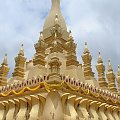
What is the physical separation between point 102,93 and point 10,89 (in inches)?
249

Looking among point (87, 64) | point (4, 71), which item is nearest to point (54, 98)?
point (87, 64)

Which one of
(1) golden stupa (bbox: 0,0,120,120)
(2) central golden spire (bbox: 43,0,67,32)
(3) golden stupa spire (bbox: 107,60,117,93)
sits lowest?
(1) golden stupa (bbox: 0,0,120,120)

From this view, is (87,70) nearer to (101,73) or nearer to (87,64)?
(87,64)

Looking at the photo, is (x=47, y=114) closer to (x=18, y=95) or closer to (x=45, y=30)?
(x=18, y=95)

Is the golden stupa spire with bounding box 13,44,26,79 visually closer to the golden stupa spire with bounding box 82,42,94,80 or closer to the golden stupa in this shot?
the golden stupa

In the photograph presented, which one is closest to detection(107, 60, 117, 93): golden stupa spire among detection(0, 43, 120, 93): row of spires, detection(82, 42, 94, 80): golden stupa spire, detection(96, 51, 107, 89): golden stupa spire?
detection(0, 43, 120, 93): row of spires

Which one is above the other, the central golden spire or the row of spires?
the central golden spire

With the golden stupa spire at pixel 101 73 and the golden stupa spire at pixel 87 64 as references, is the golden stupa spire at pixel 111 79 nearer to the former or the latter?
the golden stupa spire at pixel 101 73

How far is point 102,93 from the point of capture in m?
16.1

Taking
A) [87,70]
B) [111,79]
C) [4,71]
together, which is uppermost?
[4,71]

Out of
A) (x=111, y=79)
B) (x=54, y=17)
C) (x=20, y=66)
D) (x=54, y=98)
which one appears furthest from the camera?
(x=54, y=17)

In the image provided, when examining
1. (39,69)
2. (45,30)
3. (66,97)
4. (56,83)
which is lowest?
(66,97)

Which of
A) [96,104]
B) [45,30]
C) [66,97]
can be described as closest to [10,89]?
[66,97]

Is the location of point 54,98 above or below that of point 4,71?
below
